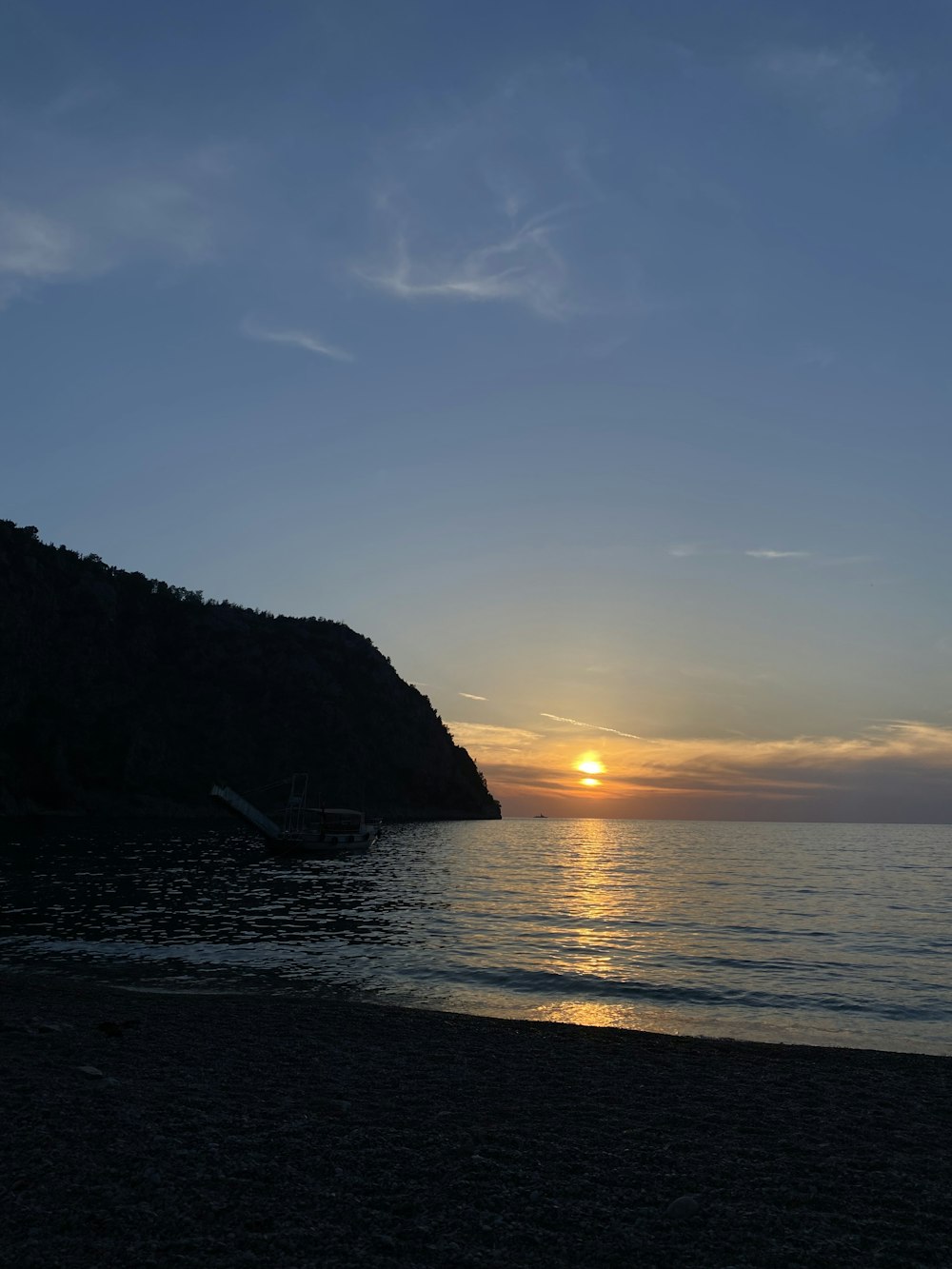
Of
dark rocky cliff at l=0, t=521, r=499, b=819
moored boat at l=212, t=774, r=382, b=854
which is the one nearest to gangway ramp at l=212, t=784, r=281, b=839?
moored boat at l=212, t=774, r=382, b=854

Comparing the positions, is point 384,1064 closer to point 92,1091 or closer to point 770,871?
point 92,1091

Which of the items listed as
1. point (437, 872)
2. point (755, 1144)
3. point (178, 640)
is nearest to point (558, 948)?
point (755, 1144)

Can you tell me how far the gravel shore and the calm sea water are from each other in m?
6.44

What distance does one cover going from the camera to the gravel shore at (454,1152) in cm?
726

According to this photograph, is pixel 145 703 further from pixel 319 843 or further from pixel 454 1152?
pixel 454 1152

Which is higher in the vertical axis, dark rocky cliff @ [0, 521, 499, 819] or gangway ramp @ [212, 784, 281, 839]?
dark rocky cliff @ [0, 521, 499, 819]

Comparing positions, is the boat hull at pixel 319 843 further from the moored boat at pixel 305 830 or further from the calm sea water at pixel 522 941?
the calm sea water at pixel 522 941

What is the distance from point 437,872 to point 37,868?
30.8m

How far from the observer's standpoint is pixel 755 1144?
10.4 m

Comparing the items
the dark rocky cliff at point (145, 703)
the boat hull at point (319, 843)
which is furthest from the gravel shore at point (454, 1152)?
the dark rocky cliff at point (145, 703)

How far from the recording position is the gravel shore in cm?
726

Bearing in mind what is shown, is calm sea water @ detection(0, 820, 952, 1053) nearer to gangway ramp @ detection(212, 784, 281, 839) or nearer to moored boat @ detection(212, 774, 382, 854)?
gangway ramp @ detection(212, 784, 281, 839)

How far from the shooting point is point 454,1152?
9.50 m

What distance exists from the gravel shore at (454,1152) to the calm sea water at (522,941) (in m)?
6.44
